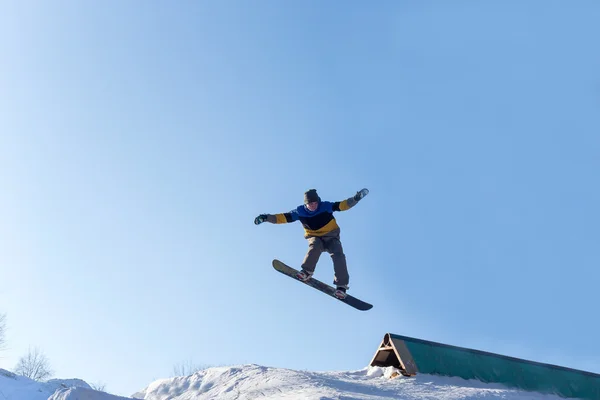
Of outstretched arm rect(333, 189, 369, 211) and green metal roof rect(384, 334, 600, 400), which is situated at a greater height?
outstretched arm rect(333, 189, 369, 211)

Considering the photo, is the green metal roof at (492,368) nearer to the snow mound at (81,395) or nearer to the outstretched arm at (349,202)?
the outstretched arm at (349,202)

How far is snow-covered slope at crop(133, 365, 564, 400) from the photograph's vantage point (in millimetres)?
8508

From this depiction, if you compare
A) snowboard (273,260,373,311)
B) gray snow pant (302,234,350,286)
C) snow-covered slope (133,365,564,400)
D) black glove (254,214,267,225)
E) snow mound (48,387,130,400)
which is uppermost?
black glove (254,214,267,225)

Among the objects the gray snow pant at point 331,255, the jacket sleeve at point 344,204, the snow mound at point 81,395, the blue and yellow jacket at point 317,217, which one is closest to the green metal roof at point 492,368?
the gray snow pant at point 331,255

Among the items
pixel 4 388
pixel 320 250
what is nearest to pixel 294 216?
pixel 320 250

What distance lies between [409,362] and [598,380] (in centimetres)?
483

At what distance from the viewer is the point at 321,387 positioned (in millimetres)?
8516

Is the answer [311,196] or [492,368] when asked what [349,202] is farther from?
[492,368]

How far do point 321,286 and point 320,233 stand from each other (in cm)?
124

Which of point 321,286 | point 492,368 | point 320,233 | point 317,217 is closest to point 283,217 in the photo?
point 317,217

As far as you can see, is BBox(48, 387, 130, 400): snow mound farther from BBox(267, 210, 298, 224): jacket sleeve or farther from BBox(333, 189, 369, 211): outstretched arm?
BBox(333, 189, 369, 211): outstretched arm

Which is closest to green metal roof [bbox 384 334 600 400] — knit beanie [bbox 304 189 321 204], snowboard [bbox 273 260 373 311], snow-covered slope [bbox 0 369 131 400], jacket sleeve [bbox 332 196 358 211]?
snowboard [bbox 273 260 373 311]

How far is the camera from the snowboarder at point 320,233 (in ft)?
38.2

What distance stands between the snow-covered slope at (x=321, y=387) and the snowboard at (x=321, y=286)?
1967 millimetres
